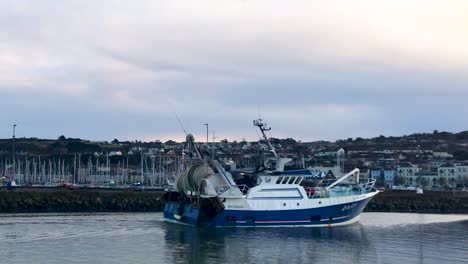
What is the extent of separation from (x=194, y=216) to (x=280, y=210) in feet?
20.6

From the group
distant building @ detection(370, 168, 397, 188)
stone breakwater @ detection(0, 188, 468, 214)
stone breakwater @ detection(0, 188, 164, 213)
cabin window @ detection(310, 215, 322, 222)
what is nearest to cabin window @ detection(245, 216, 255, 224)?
cabin window @ detection(310, 215, 322, 222)

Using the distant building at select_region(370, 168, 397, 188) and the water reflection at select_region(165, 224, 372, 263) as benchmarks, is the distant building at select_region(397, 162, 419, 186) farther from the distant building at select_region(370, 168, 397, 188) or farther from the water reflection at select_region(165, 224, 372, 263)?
the water reflection at select_region(165, 224, 372, 263)

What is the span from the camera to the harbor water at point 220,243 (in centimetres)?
3747

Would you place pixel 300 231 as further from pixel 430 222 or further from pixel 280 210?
pixel 430 222

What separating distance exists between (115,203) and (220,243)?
126 feet

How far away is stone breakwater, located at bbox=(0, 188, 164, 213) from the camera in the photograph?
75.9 metres

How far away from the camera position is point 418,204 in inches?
3401

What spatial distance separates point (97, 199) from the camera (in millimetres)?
81188

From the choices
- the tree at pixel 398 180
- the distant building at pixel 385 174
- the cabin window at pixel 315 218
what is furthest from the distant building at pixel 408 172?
the cabin window at pixel 315 218

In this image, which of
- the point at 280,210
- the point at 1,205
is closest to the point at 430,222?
the point at 280,210

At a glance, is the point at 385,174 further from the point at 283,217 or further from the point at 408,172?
the point at 283,217

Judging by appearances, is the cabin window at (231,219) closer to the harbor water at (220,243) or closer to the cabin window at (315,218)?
the harbor water at (220,243)

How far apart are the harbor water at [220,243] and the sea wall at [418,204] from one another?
26.2 metres

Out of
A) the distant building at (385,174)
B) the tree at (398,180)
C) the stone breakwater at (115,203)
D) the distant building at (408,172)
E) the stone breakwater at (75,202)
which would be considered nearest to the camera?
the stone breakwater at (75,202)
